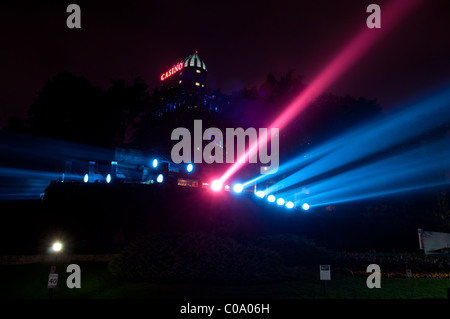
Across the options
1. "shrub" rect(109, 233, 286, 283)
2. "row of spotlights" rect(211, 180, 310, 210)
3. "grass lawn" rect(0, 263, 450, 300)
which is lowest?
"grass lawn" rect(0, 263, 450, 300)

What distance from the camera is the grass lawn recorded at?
12.0 m

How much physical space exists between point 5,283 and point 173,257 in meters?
7.87

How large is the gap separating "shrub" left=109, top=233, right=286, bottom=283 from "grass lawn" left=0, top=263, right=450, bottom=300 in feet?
2.03

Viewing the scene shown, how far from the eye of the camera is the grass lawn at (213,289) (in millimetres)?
11992

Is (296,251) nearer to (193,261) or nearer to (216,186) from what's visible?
(193,261)

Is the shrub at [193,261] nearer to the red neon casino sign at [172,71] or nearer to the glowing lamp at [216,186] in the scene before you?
the glowing lamp at [216,186]

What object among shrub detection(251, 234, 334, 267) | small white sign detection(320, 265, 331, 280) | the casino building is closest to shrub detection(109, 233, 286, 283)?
shrub detection(251, 234, 334, 267)

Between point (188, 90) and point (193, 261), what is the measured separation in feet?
287

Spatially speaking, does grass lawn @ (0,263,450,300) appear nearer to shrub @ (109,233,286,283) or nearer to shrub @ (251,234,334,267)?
shrub @ (109,233,286,283)

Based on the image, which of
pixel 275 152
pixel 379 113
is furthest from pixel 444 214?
pixel 275 152

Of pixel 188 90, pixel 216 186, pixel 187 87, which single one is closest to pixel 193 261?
pixel 216 186

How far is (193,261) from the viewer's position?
15.3 metres

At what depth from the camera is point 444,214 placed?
3175 centimetres
